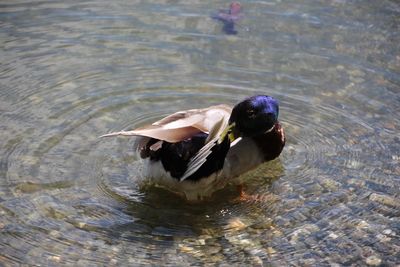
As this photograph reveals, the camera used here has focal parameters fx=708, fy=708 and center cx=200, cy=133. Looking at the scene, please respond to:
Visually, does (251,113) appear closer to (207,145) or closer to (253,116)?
(253,116)

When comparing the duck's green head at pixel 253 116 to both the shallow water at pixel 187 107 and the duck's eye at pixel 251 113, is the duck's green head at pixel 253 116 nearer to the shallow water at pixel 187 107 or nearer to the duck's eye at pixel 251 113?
the duck's eye at pixel 251 113

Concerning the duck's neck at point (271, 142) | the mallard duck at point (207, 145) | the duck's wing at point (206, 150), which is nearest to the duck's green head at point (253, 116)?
the mallard duck at point (207, 145)

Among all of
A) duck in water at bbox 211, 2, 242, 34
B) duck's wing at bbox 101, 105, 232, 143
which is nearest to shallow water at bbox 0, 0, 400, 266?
duck in water at bbox 211, 2, 242, 34

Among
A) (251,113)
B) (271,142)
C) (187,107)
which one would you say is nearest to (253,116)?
(251,113)

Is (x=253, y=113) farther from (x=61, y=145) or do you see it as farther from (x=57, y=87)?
(x=57, y=87)

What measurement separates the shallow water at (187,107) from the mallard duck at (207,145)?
19cm

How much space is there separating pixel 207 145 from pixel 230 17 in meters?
3.49

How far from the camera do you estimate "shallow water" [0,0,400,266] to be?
13.7ft

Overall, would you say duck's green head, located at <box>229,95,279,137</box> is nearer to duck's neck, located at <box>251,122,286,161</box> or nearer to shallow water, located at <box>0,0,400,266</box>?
duck's neck, located at <box>251,122,286,161</box>

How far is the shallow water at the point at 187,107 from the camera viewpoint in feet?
13.7

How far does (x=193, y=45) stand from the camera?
6.71 meters

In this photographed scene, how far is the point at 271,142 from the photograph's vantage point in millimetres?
4852

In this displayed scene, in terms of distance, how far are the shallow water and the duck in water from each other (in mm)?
106

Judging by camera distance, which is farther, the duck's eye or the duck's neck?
the duck's neck
